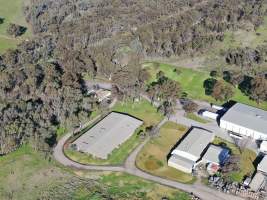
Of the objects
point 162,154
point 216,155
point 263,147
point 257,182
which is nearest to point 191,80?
point 162,154

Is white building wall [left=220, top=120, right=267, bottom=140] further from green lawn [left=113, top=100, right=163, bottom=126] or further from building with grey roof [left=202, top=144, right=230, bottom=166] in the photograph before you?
green lawn [left=113, top=100, right=163, bottom=126]

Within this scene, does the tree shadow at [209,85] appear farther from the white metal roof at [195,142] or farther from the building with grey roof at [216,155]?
the building with grey roof at [216,155]

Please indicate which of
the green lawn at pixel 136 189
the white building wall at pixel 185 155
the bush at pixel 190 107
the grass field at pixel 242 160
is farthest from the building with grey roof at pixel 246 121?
the green lawn at pixel 136 189

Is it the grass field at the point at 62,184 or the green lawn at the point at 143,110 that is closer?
the grass field at the point at 62,184

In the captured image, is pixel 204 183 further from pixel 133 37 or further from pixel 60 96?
pixel 133 37

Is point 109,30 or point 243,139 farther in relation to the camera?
point 109,30

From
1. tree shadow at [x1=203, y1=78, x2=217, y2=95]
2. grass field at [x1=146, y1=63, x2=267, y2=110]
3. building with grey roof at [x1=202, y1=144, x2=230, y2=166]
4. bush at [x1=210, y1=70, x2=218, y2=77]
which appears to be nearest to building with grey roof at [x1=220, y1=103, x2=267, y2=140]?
grass field at [x1=146, y1=63, x2=267, y2=110]

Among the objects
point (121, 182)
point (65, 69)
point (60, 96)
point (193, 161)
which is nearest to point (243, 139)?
point (193, 161)
